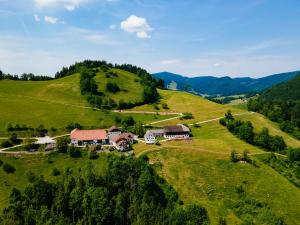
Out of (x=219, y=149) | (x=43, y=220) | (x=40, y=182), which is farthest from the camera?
(x=219, y=149)

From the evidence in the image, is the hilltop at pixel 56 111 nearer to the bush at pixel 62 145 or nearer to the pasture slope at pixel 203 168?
the pasture slope at pixel 203 168

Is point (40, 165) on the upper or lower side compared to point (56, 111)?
lower

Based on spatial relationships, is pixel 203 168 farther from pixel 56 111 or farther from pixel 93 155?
pixel 56 111

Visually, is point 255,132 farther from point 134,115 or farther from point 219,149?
point 134,115

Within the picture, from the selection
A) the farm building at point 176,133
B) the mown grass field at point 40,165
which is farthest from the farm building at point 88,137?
the farm building at point 176,133

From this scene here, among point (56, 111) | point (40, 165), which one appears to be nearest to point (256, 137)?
point (40, 165)

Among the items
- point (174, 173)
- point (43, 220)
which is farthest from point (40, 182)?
point (174, 173)

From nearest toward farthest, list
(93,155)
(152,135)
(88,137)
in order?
(93,155) → (88,137) → (152,135)

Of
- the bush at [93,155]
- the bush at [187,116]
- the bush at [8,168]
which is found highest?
the bush at [187,116]
